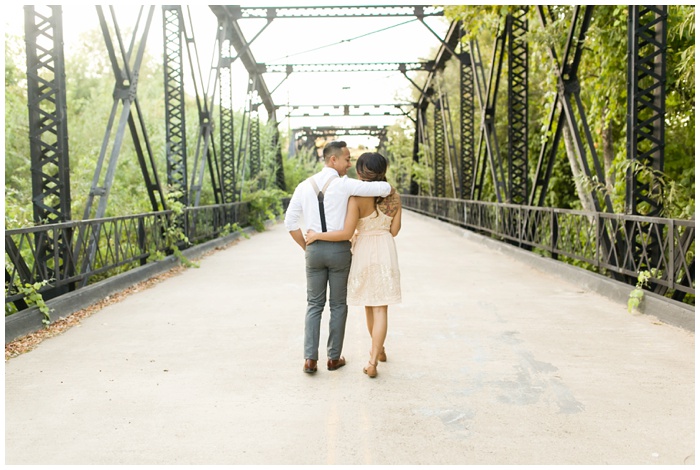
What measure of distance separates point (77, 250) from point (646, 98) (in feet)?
23.0

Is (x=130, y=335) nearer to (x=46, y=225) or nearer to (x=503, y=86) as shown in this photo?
(x=46, y=225)

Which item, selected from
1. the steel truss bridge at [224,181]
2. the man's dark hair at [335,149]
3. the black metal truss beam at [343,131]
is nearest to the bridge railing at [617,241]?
the steel truss bridge at [224,181]

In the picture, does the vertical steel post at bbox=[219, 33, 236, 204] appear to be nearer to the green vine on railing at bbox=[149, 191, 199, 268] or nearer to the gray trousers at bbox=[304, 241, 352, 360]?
the green vine on railing at bbox=[149, 191, 199, 268]

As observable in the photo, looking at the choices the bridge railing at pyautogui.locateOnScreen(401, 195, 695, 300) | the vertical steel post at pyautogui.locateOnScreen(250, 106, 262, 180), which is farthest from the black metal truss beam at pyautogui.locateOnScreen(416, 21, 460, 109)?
the bridge railing at pyautogui.locateOnScreen(401, 195, 695, 300)

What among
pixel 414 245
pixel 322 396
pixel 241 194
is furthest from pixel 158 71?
pixel 322 396

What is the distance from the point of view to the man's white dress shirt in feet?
17.5

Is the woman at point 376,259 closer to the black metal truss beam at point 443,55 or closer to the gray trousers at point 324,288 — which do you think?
the gray trousers at point 324,288

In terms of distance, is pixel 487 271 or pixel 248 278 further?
pixel 487 271

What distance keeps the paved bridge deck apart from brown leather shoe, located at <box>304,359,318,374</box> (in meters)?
0.12

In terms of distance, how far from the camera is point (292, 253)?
52.4 ft

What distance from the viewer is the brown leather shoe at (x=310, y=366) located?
543 cm

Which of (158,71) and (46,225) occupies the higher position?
(158,71)

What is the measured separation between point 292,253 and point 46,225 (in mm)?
8417

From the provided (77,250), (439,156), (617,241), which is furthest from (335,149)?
(439,156)
